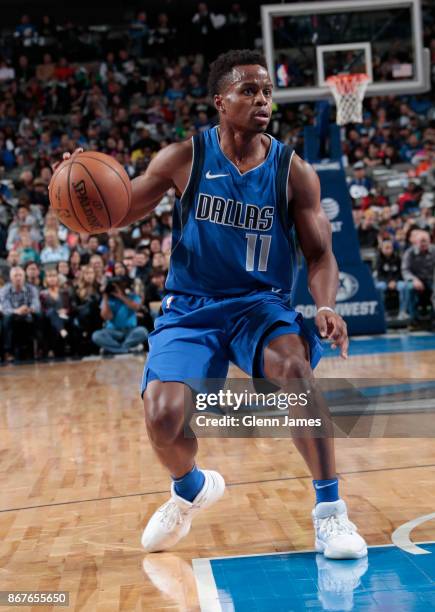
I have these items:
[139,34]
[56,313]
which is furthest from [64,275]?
[139,34]

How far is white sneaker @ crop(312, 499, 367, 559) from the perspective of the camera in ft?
11.0

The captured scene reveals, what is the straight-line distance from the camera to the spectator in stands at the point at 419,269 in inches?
527

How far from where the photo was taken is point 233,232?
3766 mm

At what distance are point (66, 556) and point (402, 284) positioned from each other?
10631 mm

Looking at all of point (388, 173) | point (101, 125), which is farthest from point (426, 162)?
point (101, 125)

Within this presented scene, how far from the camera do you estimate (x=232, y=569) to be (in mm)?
3314

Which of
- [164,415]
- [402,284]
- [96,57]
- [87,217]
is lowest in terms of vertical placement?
[402,284]

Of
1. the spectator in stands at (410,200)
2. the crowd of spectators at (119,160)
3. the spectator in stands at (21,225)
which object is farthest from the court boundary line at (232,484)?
the spectator in stands at (410,200)

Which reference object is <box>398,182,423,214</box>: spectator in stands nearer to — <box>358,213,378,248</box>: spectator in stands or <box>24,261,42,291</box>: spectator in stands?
<box>358,213,378,248</box>: spectator in stands

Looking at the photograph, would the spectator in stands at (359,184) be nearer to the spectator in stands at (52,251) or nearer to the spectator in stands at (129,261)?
the spectator in stands at (129,261)

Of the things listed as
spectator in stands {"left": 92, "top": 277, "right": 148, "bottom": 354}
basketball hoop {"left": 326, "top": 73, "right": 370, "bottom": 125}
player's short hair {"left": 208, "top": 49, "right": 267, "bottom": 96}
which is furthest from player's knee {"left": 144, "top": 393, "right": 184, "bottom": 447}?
basketball hoop {"left": 326, "top": 73, "right": 370, "bottom": 125}

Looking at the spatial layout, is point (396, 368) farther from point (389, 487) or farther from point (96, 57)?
point (96, 57)

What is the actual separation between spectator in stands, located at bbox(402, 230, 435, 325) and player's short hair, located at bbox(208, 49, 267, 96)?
9.82m

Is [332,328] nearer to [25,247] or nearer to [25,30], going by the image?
[25,247]
